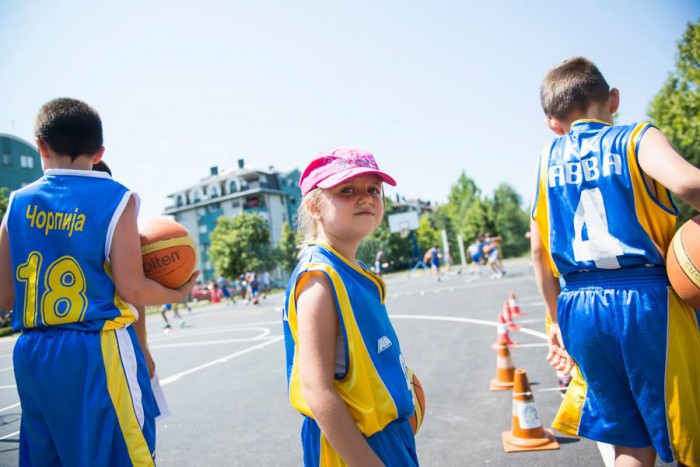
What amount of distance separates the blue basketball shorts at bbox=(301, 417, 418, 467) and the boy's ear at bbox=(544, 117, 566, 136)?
1919mm

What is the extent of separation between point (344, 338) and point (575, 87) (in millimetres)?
1959

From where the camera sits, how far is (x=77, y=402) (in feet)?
6.71

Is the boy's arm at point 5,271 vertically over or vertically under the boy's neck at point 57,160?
under

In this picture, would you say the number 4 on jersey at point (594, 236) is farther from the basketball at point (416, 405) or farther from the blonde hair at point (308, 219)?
the blonde hair at point (308, 219)

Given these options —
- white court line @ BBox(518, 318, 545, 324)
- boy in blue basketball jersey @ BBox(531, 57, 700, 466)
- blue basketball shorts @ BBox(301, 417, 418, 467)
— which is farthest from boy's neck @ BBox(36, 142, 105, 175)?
white court line @ BBox(518, 318, 545, 324)

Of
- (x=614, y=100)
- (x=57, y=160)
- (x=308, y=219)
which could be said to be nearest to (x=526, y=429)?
(x=614, y=100)

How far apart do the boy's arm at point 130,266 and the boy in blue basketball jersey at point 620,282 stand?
2.02m

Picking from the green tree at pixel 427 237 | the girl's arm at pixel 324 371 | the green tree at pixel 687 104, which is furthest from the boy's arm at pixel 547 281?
the green tree at pixel 427 237

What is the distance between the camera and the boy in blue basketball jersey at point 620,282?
2070 mm

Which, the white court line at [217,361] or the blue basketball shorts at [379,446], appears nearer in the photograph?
the blue basketball shorts at [379,446]

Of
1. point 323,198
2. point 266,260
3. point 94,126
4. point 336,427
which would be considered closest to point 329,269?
point 323,198

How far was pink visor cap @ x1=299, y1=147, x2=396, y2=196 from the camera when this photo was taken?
6.23ft

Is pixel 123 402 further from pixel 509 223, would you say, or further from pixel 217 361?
pixel 509 223

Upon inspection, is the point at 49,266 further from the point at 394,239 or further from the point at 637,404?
the point at 394,239
